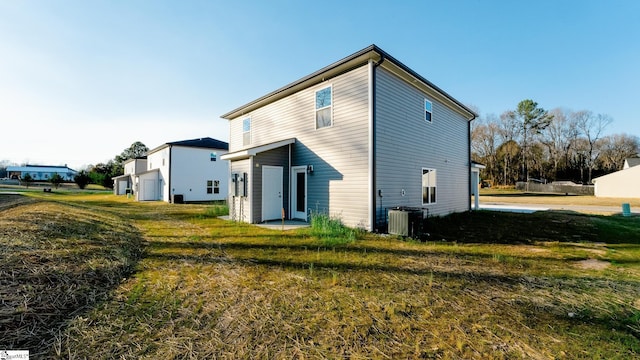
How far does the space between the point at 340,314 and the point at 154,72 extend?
40.0 ft

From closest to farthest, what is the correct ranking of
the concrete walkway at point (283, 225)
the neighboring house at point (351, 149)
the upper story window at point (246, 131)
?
the neighboring house at point (351, 149) < the concrete walkway at point (283, 225) < the upper story window at point (246, 131)

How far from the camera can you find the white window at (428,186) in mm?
10891

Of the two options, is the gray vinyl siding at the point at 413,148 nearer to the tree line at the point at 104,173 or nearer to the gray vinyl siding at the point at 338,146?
the gray vinyl siding at the point at 338,146

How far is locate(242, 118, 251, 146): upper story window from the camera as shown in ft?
45.4

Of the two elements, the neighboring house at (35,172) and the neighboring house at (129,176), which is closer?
the neighboring house at (129,176)

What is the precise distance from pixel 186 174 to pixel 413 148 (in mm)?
19087

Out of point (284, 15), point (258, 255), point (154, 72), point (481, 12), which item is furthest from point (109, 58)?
point (481, 12)

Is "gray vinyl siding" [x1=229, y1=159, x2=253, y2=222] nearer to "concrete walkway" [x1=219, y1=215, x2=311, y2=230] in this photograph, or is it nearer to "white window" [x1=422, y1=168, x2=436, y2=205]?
"concrete walkway" [x1=219, y1=215, x2=311, y2=230]

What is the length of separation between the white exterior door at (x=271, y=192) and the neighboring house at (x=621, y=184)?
37.9 metres

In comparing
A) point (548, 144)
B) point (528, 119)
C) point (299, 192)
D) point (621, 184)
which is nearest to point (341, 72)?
point (299, 192)

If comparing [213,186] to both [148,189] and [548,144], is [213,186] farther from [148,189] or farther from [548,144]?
[548,144]

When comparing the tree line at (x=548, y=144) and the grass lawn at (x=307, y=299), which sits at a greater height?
the tree line at (x=548, y=144)

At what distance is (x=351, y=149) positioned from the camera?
8.84 metres

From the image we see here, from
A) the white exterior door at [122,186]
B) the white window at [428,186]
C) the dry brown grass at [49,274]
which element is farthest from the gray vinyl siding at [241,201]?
the white exterior door at [122,186]
